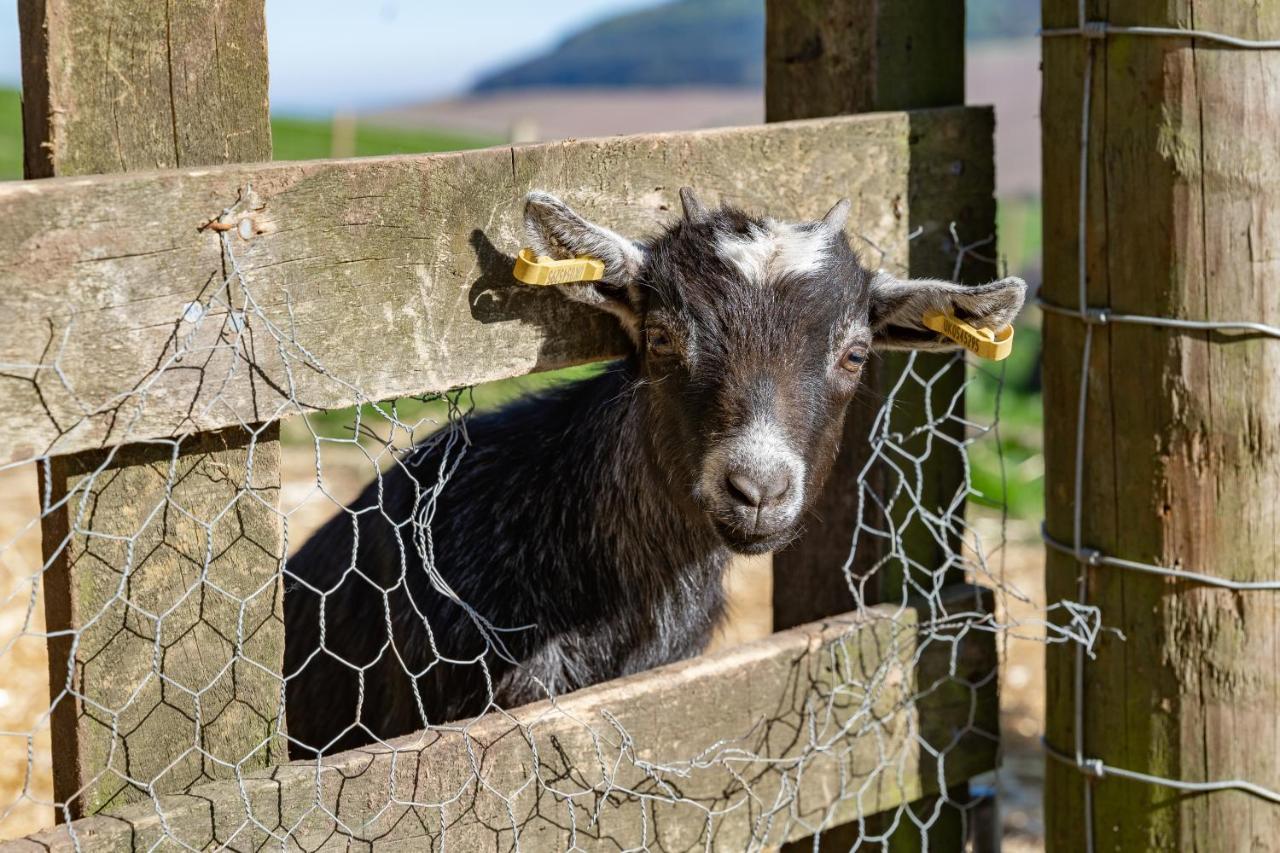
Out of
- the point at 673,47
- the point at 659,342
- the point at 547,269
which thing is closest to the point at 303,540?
the point at 659,342

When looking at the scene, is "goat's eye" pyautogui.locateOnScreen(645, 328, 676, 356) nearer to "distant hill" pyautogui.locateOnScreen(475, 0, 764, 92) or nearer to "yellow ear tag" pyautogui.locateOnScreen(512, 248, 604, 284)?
"yellow ear tag" pyautogui.locateOnScreen(512, 248, 604, 284)

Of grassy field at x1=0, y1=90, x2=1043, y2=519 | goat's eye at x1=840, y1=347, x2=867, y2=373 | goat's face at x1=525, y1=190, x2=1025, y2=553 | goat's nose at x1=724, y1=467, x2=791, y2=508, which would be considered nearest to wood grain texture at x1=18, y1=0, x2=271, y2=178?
grassy field at x1=0, y1=90, x2=1043, y2=519

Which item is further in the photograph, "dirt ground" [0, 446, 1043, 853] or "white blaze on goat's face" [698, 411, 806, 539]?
"dirt ground" [0, 446, 1043, 853]

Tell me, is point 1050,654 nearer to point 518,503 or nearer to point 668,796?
point 668,796

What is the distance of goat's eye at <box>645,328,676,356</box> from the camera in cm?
296

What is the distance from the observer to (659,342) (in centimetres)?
298

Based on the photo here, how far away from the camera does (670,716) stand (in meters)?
2.82

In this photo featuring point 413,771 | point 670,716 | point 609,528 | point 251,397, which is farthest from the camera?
point 609,528

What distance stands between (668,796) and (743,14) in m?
36.2

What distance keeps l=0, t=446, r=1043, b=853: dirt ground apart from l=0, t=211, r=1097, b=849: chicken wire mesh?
243 mm

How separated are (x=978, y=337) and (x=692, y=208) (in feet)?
2.08

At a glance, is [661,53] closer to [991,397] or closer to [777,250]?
[991,397]

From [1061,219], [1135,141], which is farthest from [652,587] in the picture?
[1135,141]

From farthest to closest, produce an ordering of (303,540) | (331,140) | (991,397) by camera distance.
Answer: (331,140) < (991,397) < (303,540)
